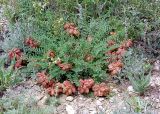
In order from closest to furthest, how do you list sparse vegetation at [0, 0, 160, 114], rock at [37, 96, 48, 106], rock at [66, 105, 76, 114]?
1. rock at [66, 105, 76, 114]
2. rock at [37, 96, 48, 106]
3. sparse vegetation at [0, 0, 160, 114]

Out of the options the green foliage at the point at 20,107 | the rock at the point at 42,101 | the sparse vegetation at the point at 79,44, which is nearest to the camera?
the green foliage at the point at 20,107

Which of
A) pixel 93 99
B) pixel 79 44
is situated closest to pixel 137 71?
pixel 93 99

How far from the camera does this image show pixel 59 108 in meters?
4.09

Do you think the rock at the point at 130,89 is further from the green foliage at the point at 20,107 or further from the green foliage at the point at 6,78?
the green foliage at the point at 6,78

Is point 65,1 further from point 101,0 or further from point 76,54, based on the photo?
point 76,54

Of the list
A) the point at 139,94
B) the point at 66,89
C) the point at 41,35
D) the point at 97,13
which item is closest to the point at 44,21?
the point at 41,35

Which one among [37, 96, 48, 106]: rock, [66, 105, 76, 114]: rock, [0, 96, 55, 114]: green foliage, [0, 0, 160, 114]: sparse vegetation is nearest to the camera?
[0, 96, 55, 114]: green foliage

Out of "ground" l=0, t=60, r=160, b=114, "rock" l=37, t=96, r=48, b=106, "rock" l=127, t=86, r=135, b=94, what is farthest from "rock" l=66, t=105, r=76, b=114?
"rock" l=127, t=86, r=135, b=94

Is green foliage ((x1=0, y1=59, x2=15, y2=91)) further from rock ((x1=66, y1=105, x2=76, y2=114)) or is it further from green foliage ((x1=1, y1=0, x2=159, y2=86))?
rock ((x1=66, y1=105, x2=76, y2=114))

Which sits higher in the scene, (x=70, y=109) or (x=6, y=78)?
(x=6, y=78)

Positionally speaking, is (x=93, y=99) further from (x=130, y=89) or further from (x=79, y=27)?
(x=79, y=27)

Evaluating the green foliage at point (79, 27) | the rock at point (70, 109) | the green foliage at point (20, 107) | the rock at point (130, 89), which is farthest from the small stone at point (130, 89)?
the green foliage at point (20, 107)

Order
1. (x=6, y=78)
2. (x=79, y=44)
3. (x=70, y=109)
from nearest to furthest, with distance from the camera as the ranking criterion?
(x=70, y=109) → (x=6, y=78) → (x=79, y=44)

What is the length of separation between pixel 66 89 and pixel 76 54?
1.54 feet
